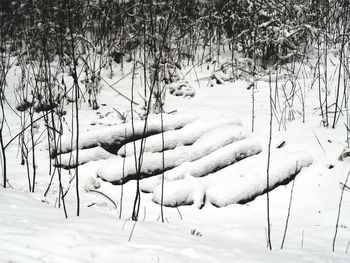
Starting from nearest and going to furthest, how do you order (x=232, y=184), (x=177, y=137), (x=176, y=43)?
(x=232, y=184)
(x=177, y=137)
(x=176, y=43)

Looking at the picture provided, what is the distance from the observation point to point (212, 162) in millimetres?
3248

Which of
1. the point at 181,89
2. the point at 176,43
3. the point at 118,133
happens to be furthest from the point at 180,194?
the point at 176,43

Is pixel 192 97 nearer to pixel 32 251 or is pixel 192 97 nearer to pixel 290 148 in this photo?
pixel 290 148

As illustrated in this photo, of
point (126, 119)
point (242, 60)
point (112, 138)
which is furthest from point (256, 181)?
point (242, 60)

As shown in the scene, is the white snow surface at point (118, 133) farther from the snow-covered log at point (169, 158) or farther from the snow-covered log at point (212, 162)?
the snow-covered log at point (212, 162)

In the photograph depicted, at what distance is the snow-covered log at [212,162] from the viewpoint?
10.3ft

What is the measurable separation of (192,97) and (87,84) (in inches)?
52.3

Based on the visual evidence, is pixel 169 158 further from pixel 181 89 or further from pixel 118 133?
pixel 181 89

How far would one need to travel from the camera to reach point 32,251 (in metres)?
1.53

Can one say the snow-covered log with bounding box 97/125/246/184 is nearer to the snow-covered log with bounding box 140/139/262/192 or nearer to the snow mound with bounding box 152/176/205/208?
the snow-covered log with bounding box 140/139/262/192

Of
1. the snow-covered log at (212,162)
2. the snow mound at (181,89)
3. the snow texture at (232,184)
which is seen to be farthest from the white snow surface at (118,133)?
the snow mound at (181,89)

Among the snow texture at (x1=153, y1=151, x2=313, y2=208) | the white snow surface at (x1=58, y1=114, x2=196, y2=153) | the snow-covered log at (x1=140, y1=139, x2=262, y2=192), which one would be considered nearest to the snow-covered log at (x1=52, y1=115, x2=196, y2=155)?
the white snow surface at (x1=58, y1=114, x2=196, y2=153)

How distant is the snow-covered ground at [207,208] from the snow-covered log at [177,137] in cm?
3

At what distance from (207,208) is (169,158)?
0.65m
